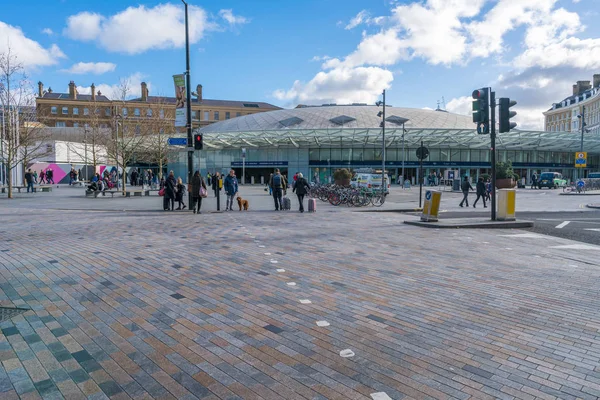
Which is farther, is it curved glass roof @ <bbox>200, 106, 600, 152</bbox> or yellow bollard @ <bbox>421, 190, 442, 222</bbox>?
curved glass roof @ <bbox>200, 106, 600, 152</bbox>

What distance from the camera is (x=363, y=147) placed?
5756cm

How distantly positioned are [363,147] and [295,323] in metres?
54.7

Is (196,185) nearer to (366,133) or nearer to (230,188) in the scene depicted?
(230,188)

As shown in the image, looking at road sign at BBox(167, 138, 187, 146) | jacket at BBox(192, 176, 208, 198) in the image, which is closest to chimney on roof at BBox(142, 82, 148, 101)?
road sign at BBox(167, 138, 187, 146)

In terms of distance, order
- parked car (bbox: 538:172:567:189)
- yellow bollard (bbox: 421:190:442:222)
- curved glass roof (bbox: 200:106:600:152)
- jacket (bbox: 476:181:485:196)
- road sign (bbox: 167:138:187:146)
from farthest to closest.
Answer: curved glass roof (bbox: 200:106:600:152) < parked car (bbox: 538:172:567:189) < jacket (bbox: 476:181:485:196) < road sign (bbox: 167:138:187:146) < yellow bollard (bbox: 421:190:442:222)

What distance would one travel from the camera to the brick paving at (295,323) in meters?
3.01

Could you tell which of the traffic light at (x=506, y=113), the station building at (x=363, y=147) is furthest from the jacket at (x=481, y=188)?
the station building at (x=363, y=147)

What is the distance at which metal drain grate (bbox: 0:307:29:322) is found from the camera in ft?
13.8

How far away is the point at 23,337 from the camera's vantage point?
3.72 m

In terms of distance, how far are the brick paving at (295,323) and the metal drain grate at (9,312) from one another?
107mm

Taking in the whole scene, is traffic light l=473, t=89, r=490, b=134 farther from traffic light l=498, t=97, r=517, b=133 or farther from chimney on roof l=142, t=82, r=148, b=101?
chimney on roof l=142, t=82, r=148, b=101

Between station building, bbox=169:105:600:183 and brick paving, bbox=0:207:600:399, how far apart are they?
1750 inches

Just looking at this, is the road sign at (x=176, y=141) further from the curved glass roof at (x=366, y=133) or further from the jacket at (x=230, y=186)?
the curved glass roof at (x=366, y=133)

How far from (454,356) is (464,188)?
64.4ft
